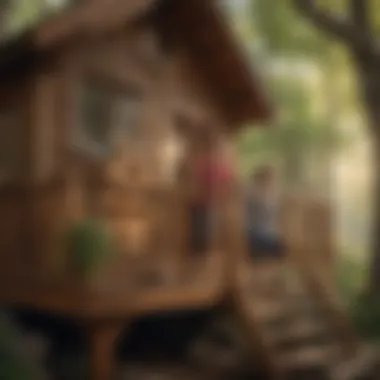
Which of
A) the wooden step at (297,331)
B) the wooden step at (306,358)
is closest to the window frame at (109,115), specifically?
the wooden step at (297,331)

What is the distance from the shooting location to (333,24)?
27.8 ft

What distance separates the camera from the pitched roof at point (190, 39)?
638cm

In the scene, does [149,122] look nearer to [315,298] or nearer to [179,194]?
[179,194]

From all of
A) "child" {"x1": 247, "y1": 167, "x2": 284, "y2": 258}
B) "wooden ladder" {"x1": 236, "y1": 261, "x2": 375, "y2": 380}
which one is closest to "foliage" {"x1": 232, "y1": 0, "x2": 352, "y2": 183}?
"child" {"x1": 247, "y1": 167, "x2": 284, "y2": 258}

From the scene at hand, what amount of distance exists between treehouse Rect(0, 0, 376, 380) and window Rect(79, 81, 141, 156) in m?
0.01

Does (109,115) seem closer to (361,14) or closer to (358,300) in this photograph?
(361,14)

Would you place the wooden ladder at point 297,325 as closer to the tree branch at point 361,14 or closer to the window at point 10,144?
the window at point 10,144

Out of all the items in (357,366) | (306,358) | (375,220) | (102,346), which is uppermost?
(375,220)

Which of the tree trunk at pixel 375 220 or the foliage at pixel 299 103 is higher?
the foliage at pixel 299 103

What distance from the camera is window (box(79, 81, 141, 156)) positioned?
7.15 meters

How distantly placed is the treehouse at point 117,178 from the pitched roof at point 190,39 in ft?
0.05

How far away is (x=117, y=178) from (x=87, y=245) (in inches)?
23.0

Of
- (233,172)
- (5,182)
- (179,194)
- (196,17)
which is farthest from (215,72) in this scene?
(5,182)

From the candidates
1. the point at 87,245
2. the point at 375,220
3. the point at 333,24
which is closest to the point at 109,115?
the point at 87,245
